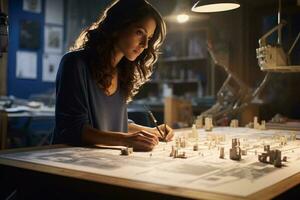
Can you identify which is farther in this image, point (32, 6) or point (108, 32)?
point (32, 6)

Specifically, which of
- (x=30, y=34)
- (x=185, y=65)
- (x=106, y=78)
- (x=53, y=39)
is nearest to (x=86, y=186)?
(x=106, y=78)

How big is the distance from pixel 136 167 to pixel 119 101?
1.00 meters

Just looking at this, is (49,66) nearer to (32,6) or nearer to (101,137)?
(32,6)

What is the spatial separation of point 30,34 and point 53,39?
591 millimetres

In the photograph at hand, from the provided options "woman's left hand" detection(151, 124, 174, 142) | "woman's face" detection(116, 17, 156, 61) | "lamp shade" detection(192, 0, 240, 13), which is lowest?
"woman's left hand" detection(151, 124, 174, 142)

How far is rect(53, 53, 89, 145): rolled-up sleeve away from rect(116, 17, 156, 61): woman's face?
0.82ft

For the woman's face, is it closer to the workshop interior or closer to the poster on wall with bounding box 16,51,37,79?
the workshop interior

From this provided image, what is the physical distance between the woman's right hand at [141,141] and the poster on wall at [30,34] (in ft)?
22.6

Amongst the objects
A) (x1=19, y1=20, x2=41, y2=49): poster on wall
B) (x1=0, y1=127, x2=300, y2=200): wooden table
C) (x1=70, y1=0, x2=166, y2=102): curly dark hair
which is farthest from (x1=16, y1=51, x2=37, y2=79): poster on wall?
(x1=0, y1=127, x2=300, y2=200): wooden table

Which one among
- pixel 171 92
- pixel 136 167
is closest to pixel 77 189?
pixel 136 167

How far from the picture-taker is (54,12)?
8.72 m

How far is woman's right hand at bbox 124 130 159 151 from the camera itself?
176 centimetres

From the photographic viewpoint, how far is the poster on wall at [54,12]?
8.60 meters

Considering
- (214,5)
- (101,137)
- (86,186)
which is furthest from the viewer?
(214,5)
